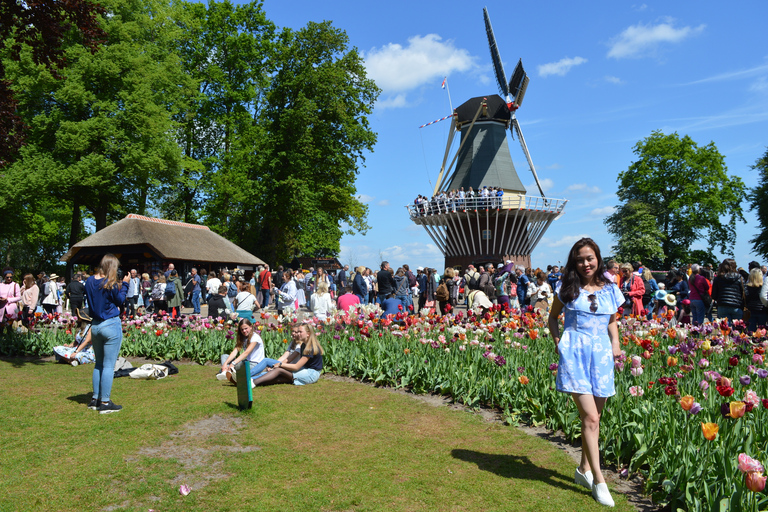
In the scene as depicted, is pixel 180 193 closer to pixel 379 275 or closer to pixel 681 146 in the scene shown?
pixel 379 275

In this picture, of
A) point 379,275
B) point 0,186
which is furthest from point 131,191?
point 379,275

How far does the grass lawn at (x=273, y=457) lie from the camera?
388 centimetres

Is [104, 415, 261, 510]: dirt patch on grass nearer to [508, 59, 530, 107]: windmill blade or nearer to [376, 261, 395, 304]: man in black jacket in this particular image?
[376, 261, 395, 304]: man in black jacket

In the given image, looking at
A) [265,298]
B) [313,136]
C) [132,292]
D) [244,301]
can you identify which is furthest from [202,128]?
[244,301]

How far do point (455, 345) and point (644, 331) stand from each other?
247cm

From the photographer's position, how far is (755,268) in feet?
30.2

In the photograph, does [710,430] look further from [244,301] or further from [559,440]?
[244,301]

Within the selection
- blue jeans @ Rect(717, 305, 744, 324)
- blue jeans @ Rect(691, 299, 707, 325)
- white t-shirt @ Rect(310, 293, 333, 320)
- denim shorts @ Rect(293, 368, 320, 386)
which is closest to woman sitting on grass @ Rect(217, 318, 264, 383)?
denim shorts @ Rect(293, 368, 320, 386)

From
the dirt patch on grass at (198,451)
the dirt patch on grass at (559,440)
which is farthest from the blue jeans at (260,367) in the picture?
the dirt patch on grass at (198,451)

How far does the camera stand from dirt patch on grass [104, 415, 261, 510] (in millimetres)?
4273

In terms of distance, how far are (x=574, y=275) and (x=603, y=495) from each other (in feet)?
4.95

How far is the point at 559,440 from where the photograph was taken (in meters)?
5.21

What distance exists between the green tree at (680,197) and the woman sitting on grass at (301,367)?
3622 cm

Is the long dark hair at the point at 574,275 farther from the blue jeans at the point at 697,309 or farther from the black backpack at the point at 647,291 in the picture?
the black backpack at the point at 647,291
